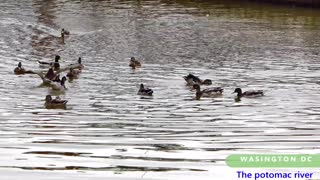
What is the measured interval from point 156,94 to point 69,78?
444cm

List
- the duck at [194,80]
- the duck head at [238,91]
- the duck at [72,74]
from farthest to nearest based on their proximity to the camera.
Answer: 1. the duck at [72,74]
2. the duck at [194,80]
3. the duck head at [238,91]

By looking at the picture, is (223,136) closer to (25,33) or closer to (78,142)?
(78,142)

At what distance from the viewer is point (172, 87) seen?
82.3 ft

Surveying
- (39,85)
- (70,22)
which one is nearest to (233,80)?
(39,85)

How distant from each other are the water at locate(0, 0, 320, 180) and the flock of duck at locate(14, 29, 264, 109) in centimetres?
28

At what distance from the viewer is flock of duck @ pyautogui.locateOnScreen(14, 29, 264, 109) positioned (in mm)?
21859

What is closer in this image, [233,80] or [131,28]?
[233,80]

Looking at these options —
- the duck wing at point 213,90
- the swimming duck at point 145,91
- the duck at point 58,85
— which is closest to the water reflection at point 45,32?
the duck at point 58,85

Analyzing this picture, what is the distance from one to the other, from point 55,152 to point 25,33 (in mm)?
26340

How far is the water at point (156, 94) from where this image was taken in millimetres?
13711

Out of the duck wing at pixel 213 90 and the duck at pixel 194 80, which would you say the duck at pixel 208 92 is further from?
the duck at pixel 194 80

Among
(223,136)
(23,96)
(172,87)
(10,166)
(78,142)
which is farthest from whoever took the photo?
(172,87)

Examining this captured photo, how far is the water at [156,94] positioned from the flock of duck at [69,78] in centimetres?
28

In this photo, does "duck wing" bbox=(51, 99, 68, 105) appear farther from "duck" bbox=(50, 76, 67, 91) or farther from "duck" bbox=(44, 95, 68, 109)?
"duck" bbox=(50, 76, 67, 91)
